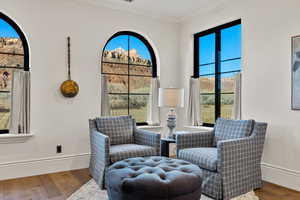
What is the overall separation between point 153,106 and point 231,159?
80.3 inches

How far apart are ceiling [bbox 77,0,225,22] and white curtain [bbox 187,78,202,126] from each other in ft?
3.98

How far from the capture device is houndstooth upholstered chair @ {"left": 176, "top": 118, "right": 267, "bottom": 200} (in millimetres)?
2412

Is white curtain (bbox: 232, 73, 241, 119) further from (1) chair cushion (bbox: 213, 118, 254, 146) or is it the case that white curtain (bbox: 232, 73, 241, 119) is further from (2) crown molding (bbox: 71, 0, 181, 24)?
(2) crown molding (bbox: 71, 0, 181, 24)

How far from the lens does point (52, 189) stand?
274cm

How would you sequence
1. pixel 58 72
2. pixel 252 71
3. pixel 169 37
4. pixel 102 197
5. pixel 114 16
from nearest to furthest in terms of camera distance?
pixel 102 197 < pixel 252 71 < pixel 58 72 < pixel 114 16 < pixel 169 37

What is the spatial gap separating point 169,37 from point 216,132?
2182mm

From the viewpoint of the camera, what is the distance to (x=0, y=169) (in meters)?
3.04

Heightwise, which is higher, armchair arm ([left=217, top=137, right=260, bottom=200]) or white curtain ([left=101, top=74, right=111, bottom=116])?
white curtain ([left=101, top=74, right=111, bottom=116])

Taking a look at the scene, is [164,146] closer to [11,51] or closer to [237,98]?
[237,98]

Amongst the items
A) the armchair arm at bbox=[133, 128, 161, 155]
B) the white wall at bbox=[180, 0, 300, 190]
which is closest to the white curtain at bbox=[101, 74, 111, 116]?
the armchair arm at bbox=[133, 128, 161, 155]

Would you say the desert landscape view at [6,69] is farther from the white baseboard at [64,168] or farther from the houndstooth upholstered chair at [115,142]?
the houndstooth upholstered chair at [115,142]

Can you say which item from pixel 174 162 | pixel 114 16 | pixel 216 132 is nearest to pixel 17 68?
pixel 114 16

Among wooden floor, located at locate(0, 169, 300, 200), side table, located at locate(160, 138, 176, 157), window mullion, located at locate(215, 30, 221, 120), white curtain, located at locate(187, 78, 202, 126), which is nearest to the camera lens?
wooden floor, located at locate(0, 169, 300, 200)

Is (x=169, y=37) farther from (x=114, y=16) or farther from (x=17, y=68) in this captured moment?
(x=17, y=68)
